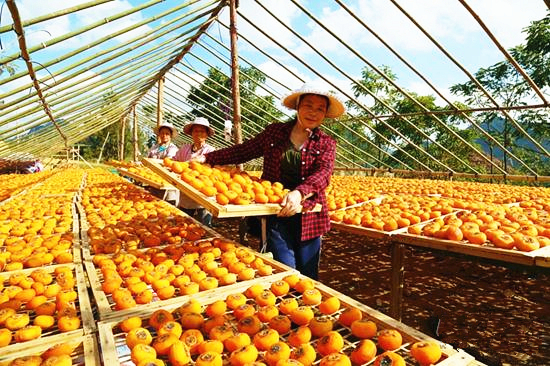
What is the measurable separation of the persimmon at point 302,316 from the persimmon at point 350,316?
0.14 m

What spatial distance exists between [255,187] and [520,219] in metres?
2.60

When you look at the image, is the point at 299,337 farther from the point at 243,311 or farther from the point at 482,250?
the point at 482,250

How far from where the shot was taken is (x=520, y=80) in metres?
12.5

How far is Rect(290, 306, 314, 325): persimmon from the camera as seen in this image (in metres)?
1.47

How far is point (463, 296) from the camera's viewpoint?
431cm

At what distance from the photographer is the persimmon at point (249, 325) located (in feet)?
4.58

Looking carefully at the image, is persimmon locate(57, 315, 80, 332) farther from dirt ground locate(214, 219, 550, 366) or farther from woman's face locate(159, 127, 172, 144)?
woman's face locate(159, 127, 172, 144)

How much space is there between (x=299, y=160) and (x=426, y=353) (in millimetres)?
1686

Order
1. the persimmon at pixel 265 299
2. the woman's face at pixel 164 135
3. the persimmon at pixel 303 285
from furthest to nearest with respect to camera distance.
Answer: the woman's face at pixel 164 135
the persimmon at pixel 303 285
the persimmon at pixel 265 299

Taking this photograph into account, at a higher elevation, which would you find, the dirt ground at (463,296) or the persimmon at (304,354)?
the persimmon at (304,354)

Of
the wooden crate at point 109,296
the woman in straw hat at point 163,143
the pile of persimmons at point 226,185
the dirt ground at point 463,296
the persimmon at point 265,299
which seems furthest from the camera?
the woman in straw hat at point 163,143

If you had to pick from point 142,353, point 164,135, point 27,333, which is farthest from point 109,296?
point 164,135

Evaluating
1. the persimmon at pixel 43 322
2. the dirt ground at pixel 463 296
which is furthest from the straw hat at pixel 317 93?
the persimmon at pixel 43 322

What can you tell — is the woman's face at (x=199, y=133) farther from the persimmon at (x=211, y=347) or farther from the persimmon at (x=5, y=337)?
the persimmon at (x=211, y=347)
